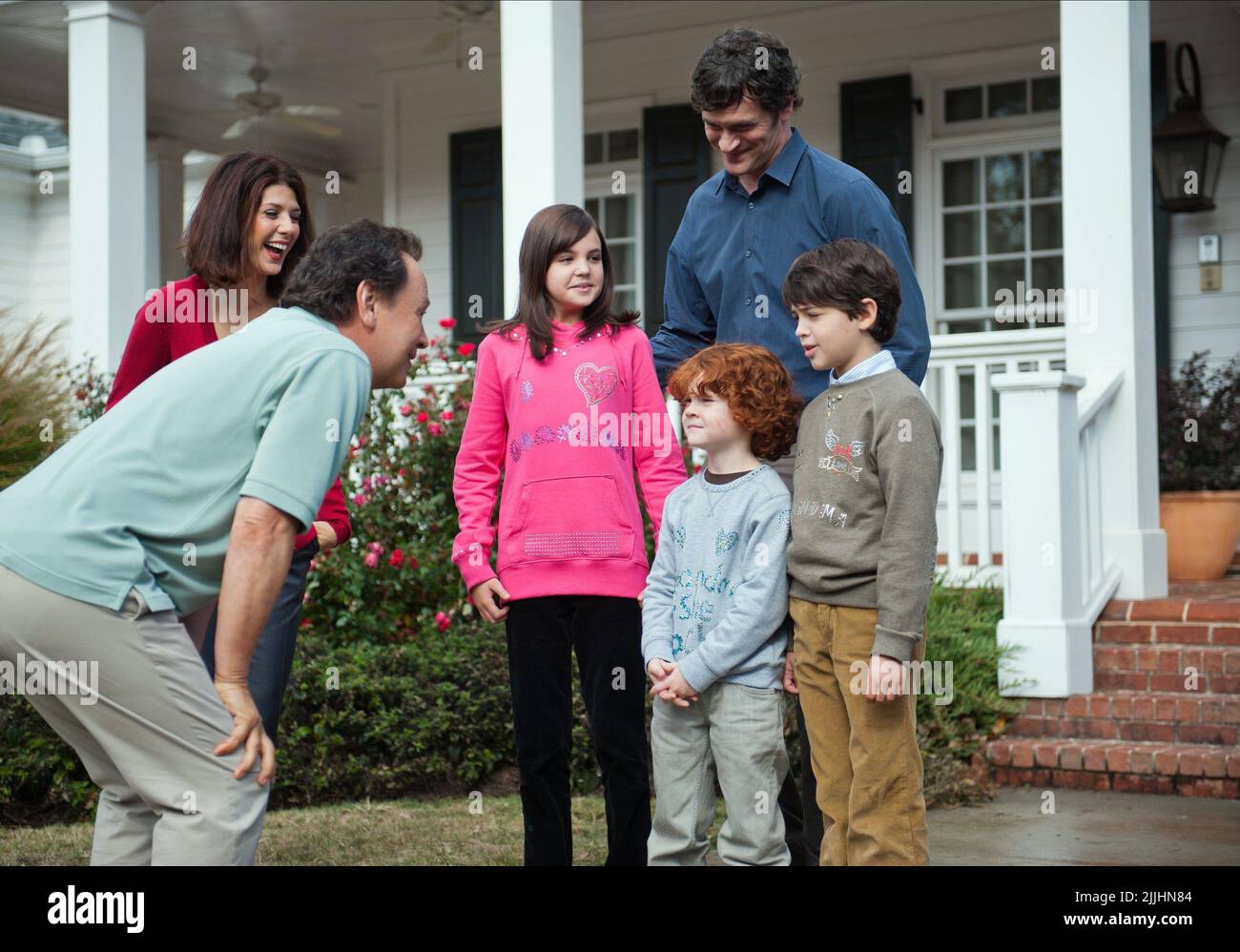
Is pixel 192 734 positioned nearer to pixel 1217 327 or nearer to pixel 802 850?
pixel 802 850

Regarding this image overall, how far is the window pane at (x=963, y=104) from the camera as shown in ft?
29.3

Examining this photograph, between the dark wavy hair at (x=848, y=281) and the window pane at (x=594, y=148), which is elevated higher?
the window pane at (x=594, y=148)

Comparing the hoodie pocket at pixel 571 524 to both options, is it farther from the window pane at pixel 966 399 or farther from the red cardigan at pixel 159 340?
the window pane at pixel 966 399

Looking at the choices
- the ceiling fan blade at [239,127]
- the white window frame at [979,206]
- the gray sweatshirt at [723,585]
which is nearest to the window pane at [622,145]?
the white window frame at [979,206]

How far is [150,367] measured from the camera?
3.14 metres

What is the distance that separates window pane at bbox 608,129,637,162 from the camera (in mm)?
10094

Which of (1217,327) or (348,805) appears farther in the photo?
(1217,327)

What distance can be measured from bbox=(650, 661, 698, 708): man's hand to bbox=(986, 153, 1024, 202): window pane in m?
6.74

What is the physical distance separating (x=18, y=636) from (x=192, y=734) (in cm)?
31

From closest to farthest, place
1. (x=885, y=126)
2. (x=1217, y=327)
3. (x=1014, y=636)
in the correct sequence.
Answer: (x=1014, y=636) < (x=1217, y=327) < (x=885, y=126)

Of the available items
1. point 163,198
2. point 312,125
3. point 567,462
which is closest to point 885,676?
point 567,462

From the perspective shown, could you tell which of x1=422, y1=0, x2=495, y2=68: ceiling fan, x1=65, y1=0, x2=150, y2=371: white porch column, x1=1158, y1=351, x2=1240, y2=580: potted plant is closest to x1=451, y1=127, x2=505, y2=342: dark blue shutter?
x1=422, y1=0, x2=495, y2=68: ceiling fan

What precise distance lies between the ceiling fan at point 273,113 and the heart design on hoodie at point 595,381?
26.4 feet
